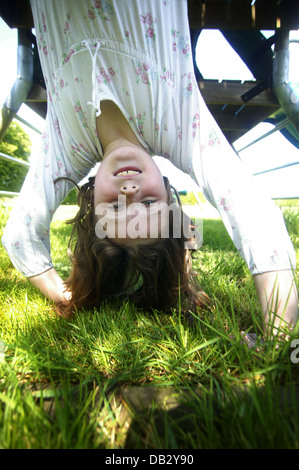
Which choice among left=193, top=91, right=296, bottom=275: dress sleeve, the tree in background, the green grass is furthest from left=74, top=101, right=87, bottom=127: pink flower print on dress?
the tree in background

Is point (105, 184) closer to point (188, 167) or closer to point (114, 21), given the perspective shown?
point (188, 167)

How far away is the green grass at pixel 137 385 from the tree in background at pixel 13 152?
1294cm

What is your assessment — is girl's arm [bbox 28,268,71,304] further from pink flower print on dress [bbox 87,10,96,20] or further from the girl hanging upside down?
pink flower print on dress [bbox 87,10,96,20]

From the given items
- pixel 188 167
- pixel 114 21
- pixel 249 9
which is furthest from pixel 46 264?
pixel 249 9

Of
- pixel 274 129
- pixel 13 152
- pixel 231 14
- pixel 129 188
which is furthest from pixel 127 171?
pixel 13 152

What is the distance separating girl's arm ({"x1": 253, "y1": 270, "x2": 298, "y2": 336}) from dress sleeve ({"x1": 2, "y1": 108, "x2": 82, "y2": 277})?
0.86 m

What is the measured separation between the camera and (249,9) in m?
1.95

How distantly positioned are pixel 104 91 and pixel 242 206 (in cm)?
83

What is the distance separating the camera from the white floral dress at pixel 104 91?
120 centimetres

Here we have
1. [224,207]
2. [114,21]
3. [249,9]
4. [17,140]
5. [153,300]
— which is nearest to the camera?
[224,207]

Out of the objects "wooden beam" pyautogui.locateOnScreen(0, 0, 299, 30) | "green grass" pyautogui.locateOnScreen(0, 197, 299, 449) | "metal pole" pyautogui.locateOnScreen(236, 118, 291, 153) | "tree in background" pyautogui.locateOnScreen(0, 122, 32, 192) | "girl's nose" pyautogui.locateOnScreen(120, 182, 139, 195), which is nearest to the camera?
"green grass" pyautogui.locateOnScreen(0, 197, 299, 449)

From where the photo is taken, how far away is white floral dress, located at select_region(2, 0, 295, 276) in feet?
3.93

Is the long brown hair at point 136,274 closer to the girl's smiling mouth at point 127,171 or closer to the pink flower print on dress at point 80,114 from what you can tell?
the girl's smiling mouth at point 127,171

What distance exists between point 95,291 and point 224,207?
630 mm
